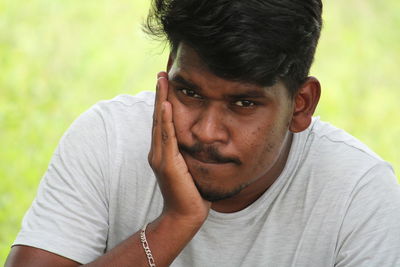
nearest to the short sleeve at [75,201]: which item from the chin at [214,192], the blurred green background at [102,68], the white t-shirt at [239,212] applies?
the white t-shirt at [239,212]

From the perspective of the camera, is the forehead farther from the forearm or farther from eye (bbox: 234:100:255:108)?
the forearm

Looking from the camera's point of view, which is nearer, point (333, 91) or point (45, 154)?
point (45, 154)

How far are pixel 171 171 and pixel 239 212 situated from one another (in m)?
0.35

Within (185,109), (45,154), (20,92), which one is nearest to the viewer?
(185,109)

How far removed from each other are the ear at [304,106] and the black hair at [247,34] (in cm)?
16

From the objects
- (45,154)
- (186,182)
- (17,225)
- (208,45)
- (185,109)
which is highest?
(208,45)

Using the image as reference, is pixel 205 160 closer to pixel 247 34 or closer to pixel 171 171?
pixel 171 171

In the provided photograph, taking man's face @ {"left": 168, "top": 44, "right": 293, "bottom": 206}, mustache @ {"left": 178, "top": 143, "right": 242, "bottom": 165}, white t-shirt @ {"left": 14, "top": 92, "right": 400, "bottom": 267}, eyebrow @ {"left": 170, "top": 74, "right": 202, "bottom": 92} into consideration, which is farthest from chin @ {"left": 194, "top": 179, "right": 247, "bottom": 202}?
eyebrow @ {"left": 170, "top": 74, "right": 202, "bottom": 92}

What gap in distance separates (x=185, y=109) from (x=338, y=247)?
697 mm

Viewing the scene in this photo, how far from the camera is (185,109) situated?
2627 mm

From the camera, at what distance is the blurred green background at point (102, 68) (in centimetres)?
567

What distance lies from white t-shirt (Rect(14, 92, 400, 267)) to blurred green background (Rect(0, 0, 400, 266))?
7.69ft

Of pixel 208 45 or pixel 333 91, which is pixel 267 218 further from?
pixel 333 91

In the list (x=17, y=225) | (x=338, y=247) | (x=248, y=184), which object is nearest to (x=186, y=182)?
(x=248, y=184)
